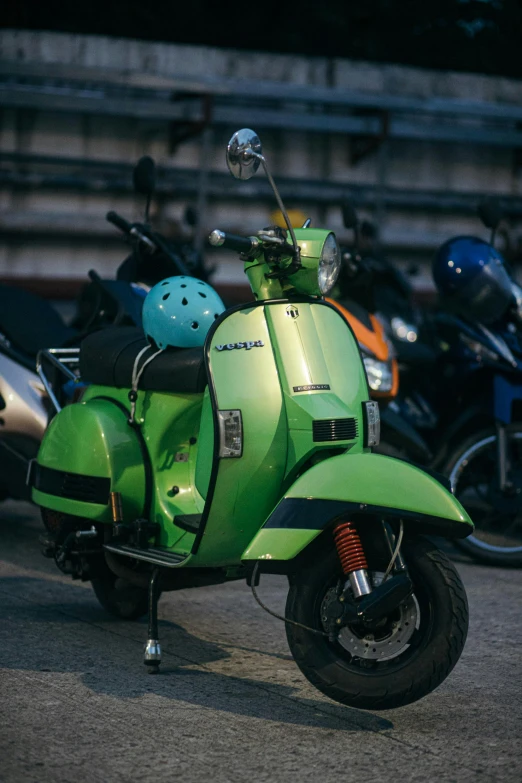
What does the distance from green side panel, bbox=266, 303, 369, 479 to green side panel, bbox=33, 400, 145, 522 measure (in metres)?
0.69

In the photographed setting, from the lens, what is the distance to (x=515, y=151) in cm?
1311

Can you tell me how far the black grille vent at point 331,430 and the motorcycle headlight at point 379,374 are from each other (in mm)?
2355

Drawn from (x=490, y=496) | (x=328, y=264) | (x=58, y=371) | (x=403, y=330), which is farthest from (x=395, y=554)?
(x=403, y=330)

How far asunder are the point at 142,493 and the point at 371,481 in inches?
42.2

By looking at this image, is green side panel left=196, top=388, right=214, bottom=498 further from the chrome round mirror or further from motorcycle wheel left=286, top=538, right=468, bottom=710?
the chrome round mirror

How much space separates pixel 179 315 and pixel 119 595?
1.08 metres

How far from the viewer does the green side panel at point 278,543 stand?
3.57 metres

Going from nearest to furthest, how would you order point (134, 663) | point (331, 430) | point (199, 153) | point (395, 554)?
point (395, 554) → point (331, 430) → point (134, 663) → point (199, 153)

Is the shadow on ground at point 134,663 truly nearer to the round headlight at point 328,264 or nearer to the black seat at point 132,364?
the black seat at point 132,364

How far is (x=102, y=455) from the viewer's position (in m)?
4.38

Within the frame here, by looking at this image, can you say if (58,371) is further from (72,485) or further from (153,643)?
(153,643)

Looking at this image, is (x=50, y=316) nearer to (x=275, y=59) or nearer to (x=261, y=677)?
(x=261, y=677)

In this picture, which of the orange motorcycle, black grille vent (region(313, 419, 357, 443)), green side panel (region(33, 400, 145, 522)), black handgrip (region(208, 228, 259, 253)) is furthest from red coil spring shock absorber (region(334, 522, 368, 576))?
the orange motorcycle

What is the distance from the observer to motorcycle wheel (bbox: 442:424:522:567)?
19.6 ft
